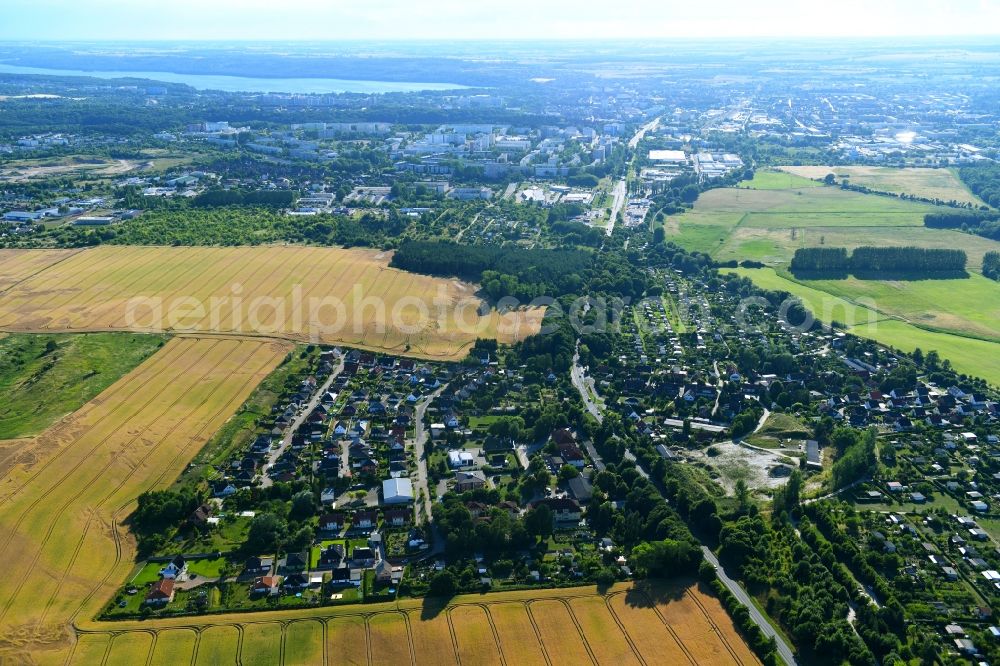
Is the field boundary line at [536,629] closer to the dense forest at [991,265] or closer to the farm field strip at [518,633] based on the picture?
the farm field strip at [518,633]

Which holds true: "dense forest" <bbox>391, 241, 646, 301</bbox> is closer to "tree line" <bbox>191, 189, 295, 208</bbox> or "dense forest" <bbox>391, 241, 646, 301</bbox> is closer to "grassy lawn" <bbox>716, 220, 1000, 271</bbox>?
"grassy lawn" <bbox>716, 220, 1000, 271</bbox>

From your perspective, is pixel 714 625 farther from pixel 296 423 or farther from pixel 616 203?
A: pixel 616 203

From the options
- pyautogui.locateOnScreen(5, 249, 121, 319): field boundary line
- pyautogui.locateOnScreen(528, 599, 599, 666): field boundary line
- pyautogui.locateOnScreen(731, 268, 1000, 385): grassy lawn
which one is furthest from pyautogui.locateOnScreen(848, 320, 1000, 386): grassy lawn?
pyautogui.locateOnScreen(5, 249, 121, 319): field boundary line

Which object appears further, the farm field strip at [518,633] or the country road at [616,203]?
the country road at [616,203]

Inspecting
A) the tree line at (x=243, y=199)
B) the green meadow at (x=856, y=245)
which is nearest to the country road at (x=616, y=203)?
the green meadow at (x=856, y=245)

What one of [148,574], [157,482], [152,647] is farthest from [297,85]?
[152,647]

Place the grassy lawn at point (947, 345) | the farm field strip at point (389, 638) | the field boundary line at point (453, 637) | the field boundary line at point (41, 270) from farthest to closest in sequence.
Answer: the field boundary line at point (41, 270) → the grassy lawn at point (947, 345) → the field boundary line at point (453, 637) → the farm field strip at point (389, 638)
